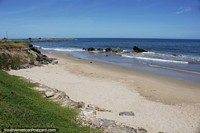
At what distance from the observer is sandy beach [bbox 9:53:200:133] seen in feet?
36.1

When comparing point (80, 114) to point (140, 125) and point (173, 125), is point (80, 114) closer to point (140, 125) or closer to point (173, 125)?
point (140, 125)

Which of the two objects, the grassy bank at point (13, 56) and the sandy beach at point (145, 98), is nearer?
the sandy beach at point (145, 98)

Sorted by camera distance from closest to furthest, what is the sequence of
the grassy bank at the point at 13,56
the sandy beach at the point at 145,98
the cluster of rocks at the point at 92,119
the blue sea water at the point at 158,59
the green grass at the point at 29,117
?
the green grass at the point at 29,117, the cluster of rocks at the point at 92,119, the sandy beach at the point at 145,98, the grassy bank at the point at 13,56, the blue sea water at the point at 158,59

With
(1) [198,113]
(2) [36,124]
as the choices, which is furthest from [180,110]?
(2) [36,124]

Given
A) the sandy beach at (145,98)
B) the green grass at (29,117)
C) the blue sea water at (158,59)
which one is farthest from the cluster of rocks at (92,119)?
the blue sea water at (158,59)

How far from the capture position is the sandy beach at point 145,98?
11.0 metres

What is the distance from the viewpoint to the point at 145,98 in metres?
14.9

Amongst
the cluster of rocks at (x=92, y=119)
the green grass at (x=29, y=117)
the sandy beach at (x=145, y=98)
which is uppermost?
the green grass at (x=29, y=117)

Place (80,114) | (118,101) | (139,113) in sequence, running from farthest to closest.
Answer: (118,101) < (139,113) < (80,114)

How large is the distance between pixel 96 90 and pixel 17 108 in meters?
8.32

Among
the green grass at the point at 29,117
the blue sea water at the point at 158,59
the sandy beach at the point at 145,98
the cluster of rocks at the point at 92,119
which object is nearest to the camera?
the green grass at the point at 29,117

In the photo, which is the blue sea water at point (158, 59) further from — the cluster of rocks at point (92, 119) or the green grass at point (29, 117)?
the green grass at point (29, 117)

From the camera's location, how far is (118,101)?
1403cm

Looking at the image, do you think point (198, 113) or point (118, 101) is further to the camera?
point (118, 101)
